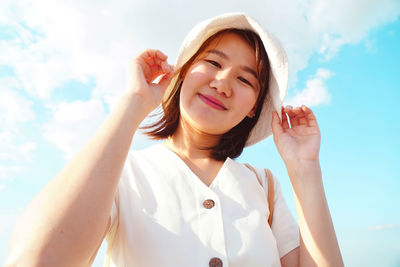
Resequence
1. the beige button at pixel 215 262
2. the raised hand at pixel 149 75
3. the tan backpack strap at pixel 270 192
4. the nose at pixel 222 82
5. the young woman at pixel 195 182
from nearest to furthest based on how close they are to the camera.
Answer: the young woman at pixel 195 182, the beige button at pixel 215 262, the raised hand at pixel 149 75, the nose at pixel 222 82, the tan backpack strap at pixel 270 192

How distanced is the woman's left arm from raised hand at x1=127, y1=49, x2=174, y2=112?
99 centimetres

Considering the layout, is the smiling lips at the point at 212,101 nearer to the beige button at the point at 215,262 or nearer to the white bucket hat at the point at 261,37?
the white bucket hat at the point at 261,37

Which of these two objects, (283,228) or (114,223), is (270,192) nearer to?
(283,228)

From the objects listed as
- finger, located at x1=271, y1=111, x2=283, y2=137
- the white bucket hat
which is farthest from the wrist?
the white bucket hat

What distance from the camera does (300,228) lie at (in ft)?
6.90

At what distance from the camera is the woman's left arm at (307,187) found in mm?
1983

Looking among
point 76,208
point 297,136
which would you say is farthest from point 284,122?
point 76,208

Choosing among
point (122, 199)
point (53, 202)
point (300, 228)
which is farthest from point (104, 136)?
point (300, 228)

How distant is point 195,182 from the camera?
A: 2.00 m

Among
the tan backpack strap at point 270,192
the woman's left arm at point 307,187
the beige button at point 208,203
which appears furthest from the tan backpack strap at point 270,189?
the beige button at point 208,203

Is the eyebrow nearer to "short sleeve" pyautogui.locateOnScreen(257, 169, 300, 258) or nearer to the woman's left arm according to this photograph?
the woman's left arm

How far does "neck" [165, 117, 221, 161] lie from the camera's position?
2367 mm

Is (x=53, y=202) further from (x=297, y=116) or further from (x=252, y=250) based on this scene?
(x=297, y=116)

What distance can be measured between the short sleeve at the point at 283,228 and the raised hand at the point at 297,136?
1.01ft
